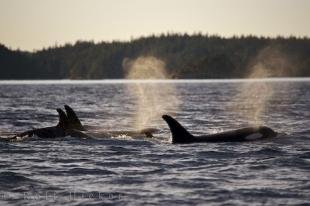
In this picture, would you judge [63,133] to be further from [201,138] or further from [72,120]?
[201,138]

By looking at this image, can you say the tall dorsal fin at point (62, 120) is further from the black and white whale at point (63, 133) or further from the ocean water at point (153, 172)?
the ocean water at point (153, 172)

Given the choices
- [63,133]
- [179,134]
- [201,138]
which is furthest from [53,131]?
[201,138]

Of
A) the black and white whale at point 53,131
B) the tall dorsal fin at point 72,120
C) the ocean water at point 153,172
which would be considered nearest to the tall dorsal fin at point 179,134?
the ocean water at point 153,172

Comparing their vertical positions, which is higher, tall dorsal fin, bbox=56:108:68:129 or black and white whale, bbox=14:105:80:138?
tall dorsal fin, bbox=56:108:68:129

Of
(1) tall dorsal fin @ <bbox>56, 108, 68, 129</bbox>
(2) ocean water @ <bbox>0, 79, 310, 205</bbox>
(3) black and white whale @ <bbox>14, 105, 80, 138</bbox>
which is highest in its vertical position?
(1) tall dorsal fin @ <bbox>56, 108, 68, 129</bbox>

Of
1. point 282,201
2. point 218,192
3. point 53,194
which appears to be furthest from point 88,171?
point 282,201

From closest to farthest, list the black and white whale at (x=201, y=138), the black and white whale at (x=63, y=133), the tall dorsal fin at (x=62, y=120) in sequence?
the black and white whale at (x=201, y=138) → the black and white whale at (x=63, y=133) → the tall dorsal fin at (x=62, y=120)

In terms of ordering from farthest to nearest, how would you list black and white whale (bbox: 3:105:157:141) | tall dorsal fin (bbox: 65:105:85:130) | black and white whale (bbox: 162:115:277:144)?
tall dorsal fin (bbox: 65:105:85:130) < black and white whale (bbox: 3:105:157:141) < black and white whale (bbox: 162:115:277:144)

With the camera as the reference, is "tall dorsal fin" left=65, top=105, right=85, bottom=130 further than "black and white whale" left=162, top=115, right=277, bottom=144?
Yes

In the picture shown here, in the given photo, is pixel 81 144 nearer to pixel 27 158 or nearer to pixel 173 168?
pixel 27 158

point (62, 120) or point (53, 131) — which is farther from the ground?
point (62, 120)

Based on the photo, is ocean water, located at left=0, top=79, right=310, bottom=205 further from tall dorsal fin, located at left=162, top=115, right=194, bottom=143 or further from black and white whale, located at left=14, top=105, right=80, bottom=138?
black and white whale, located at left=14, top=105, right=80, bottom=138

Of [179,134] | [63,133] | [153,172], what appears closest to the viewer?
[153,172]

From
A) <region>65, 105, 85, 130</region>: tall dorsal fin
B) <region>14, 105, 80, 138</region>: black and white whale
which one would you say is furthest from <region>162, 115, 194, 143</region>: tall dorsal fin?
<region>65, 105, 85, 130</region>: tall dorsal fin
